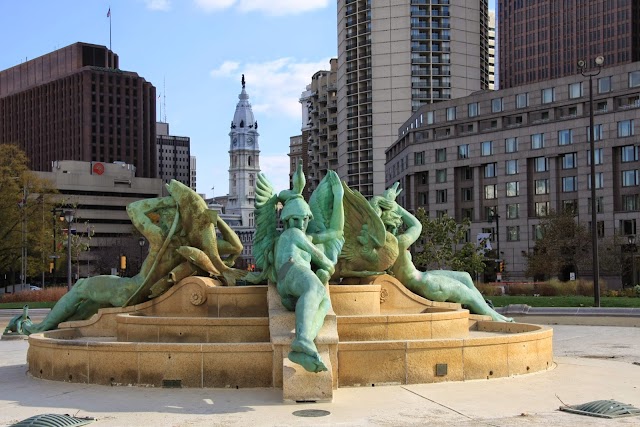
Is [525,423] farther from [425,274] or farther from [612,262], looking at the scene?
[612,262]

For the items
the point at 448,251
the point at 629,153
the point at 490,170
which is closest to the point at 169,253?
the point at 448,251

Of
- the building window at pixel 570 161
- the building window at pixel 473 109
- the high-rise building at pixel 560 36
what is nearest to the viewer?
the building window at pixel 570 161

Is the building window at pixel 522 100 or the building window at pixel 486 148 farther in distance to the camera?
the building window at pixel 486 148

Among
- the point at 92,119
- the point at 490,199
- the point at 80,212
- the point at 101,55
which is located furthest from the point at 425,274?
the point at 101,55

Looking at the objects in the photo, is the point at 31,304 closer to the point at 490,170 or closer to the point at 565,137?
the point at 565,137

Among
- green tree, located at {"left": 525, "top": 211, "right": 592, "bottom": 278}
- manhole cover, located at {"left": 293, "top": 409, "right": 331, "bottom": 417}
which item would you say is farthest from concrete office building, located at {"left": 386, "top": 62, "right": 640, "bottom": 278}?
manhole cover, located at {"left": 293, "top": 409, "right": 331, "bottom": 417}

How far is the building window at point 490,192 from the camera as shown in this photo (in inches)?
3170

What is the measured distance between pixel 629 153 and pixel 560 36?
66.8 meters

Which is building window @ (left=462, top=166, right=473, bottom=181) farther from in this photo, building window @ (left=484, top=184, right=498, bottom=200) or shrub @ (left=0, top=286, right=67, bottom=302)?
shrub @ (left=0, top=286, right=67, bottom=302)

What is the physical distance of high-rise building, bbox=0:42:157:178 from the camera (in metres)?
172

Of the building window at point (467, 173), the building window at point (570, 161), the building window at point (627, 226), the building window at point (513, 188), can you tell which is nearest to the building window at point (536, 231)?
the building window at point (513, 188)

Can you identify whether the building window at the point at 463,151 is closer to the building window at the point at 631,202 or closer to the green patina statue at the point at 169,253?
the building window at the point at 631,202

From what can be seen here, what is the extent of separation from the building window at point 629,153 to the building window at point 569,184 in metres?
4.78

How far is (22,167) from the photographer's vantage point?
5706cm
